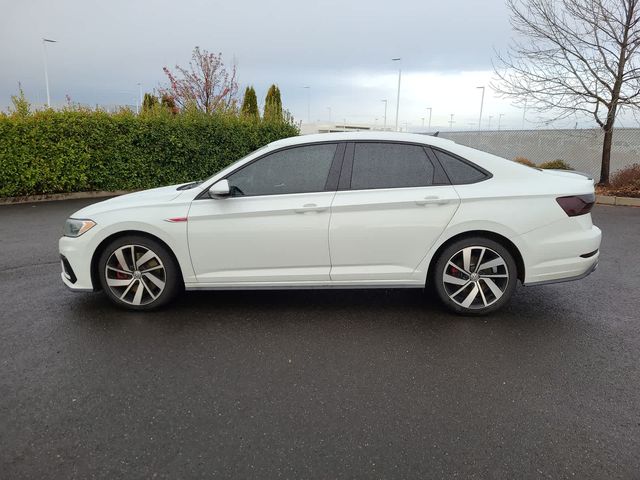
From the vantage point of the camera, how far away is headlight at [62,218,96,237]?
4.13 meters

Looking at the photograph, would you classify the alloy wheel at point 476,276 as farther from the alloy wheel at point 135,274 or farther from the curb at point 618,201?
the curb at point 618,201

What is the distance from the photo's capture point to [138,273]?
419 cm

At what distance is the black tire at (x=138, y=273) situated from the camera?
13.6 feet

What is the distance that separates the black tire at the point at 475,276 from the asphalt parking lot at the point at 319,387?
0.16m

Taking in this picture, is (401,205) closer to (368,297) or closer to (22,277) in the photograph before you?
(368,297)

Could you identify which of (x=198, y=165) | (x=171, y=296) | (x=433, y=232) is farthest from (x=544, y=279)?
(x=198, y=165)

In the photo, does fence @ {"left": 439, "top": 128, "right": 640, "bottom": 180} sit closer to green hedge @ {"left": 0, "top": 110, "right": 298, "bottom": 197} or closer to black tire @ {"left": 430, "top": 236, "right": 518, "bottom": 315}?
green hedge @ {"left": 0, "top": 110, "right": 298, "bottom": 197}

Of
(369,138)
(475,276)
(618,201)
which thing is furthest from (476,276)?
(618,201)

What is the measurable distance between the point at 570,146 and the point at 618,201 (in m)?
4.89

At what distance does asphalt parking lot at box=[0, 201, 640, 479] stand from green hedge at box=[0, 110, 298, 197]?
295 inches

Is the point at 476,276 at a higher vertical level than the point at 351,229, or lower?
lower

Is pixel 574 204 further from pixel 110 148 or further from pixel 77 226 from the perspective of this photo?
pixel 110 148

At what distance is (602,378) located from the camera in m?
3.13

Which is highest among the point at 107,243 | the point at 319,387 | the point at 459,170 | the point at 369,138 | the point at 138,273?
the point at 369,138
